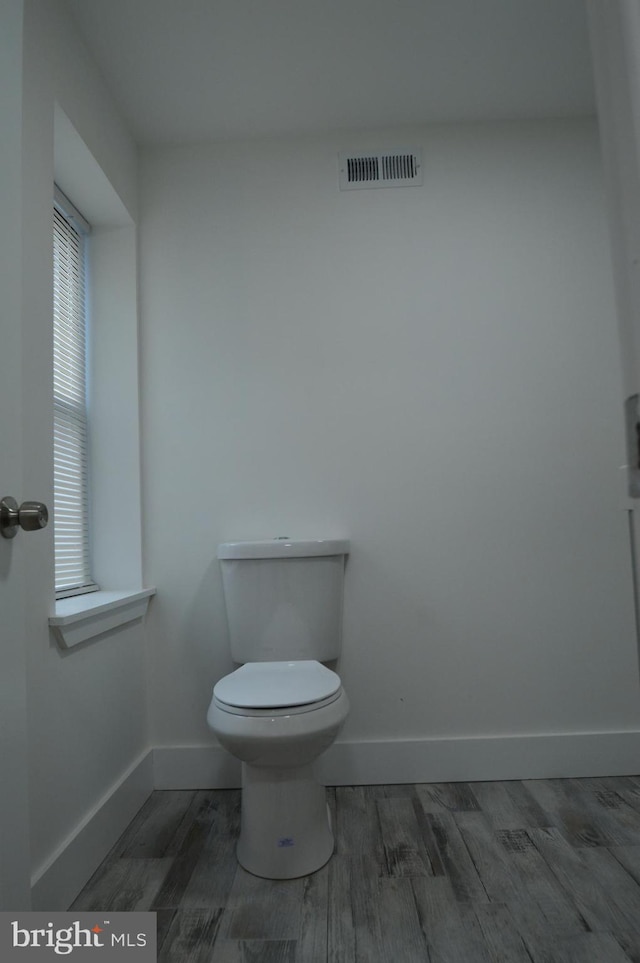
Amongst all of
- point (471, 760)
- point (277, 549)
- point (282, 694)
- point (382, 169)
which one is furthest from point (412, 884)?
point (382, 169)

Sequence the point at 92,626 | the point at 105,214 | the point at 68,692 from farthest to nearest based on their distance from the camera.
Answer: the point at 105,214
the point at 92,626
the point at 68,692

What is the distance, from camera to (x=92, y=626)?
1546mm

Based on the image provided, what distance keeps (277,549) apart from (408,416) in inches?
26.1

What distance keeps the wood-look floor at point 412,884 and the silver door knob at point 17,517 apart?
0.92 meters

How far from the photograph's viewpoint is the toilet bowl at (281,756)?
4.47 feet

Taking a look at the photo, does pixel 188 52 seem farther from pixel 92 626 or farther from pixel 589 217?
pixel 92 626

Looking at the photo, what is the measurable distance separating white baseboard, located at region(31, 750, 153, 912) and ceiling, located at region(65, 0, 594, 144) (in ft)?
6.98

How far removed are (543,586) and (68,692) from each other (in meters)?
1.50

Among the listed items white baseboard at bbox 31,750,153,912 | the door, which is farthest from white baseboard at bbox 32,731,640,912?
the door

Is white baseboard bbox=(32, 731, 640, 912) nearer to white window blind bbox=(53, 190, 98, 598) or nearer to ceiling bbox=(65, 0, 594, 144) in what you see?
white window blind bbox=(53, 190, 98, 598)

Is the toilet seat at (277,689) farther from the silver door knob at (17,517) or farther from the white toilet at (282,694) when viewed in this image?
the silver door knob at (17,517)

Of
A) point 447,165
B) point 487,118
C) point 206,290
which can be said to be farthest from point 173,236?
point 487,118

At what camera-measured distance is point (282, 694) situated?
1.43m

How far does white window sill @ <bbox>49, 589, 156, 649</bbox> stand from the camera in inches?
54.3
